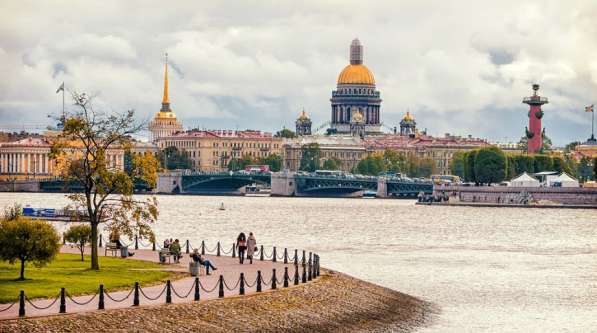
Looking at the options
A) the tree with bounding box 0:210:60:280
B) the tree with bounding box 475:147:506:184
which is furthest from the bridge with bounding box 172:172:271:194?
the tree with bounding box 0:210:60:280

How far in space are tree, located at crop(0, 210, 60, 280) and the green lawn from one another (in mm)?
543

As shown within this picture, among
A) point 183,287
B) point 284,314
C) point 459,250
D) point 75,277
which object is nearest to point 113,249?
point 75,277

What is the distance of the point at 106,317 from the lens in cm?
3033

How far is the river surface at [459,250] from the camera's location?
43.4m

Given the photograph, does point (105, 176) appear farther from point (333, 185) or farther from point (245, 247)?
point (333, 185)

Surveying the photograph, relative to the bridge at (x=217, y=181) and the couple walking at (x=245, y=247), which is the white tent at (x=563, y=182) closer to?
the bridge at (x=217, y=181)

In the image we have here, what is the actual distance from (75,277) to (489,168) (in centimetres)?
11611

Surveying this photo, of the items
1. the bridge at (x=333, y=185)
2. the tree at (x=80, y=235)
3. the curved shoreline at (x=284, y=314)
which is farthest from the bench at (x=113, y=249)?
the bridge at (x=333, y=185)

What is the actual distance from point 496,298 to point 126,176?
1151 cm

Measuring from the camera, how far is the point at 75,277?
37438mm

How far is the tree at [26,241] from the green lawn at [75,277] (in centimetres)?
54

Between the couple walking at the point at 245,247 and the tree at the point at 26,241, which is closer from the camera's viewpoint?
the tree at the point at 26,241

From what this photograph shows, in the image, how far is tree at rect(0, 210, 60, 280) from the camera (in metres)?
35.5

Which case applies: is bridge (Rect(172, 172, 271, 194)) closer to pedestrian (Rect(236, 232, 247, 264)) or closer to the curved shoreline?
pedestrian (Rect(236, 232, 247, 264))
